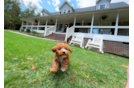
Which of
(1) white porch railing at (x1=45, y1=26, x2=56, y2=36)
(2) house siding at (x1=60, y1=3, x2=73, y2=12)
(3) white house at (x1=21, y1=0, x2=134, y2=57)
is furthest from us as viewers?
(2) house siding at (x1=60, y1=3, x2=73, y2=12)

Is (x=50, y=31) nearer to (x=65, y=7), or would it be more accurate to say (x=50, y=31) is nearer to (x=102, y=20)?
(x=65, y=7)

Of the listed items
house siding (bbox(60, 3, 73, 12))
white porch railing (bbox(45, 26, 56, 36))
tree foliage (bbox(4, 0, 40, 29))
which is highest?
house siding (bbox(60, 3, 73, 12))

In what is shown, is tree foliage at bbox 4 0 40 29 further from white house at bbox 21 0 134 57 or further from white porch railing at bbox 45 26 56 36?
white porch railing at bbox 45 26 56 36

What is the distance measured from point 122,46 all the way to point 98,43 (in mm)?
2336

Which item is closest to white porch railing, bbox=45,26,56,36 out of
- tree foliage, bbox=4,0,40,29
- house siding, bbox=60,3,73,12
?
tree foliage, bbox=4,0,40,29

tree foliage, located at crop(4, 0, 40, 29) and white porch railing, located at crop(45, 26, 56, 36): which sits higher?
tree foliage, located at crop(4, 0, 40, 29)

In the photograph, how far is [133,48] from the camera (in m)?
0.58

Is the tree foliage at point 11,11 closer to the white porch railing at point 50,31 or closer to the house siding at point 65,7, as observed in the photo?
the white porch railing at point 50,31

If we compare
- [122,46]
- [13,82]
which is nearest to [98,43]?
[122,46]

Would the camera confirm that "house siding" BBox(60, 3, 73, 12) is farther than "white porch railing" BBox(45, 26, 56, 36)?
Yes
